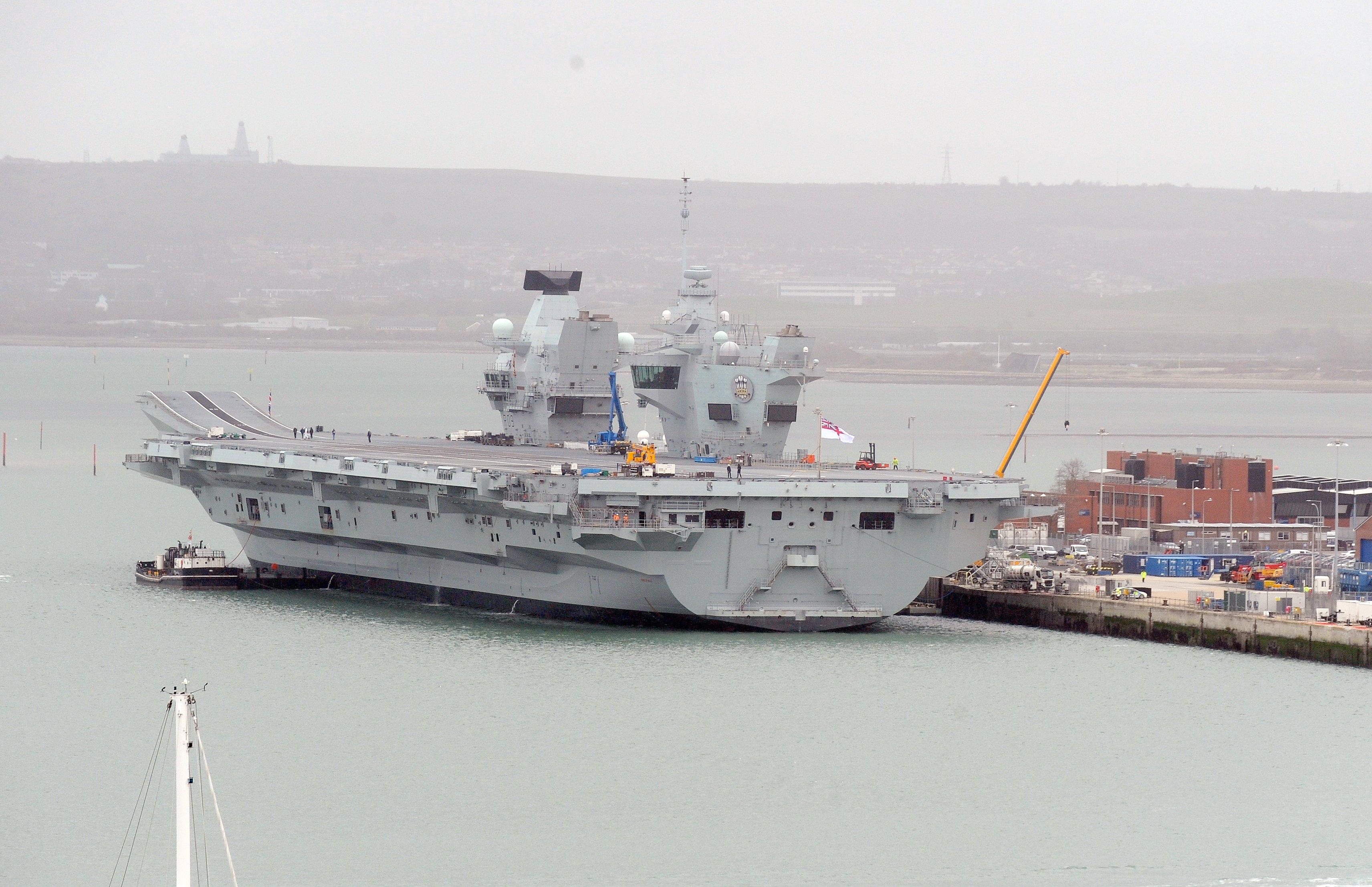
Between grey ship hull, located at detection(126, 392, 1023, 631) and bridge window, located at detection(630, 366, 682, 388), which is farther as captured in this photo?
bridge window, located at detection(630, 366, 682, 388)

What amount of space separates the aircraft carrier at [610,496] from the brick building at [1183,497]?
1346 centimetres

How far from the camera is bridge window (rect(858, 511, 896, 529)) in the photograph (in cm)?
3531

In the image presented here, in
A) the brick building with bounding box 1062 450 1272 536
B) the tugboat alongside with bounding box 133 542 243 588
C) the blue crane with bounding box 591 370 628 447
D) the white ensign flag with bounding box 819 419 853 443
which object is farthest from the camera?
the brick building with bounding box 1062 450 1272 536

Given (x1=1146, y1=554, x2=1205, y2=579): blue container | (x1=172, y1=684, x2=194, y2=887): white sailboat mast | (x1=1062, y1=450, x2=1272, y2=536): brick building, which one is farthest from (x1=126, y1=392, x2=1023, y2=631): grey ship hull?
(x1=172, y1=684, x2=194, y2=887): white sailboat mast

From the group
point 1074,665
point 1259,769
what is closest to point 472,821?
point 1259,769

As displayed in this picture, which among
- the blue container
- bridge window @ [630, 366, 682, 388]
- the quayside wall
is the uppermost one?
bridge window @ [630, 366, 682, 388]

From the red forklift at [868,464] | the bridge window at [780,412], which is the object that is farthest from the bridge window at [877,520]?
the bridge window at [780,412]

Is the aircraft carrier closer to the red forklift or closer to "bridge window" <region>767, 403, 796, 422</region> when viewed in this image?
"bridge window" <region>767, 403, 796, 422</region>

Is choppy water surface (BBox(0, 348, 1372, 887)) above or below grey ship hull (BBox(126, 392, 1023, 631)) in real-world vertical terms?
below

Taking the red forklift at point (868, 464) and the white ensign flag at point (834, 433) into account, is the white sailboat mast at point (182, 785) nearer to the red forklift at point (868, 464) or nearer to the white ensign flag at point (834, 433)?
the red forklift at point (868, 464)

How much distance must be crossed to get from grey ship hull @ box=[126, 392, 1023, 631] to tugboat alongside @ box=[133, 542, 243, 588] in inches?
151

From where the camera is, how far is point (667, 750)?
2780cm

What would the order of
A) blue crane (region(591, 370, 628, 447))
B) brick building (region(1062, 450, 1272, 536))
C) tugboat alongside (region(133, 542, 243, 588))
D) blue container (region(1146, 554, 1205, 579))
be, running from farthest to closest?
1. brick building (region(1062, 450, 1272, 536))
2. blue crane (region(591, 370, 628, 447))
3. tugboat alongside (region(133, 542, 243, 588))
4. blue container (region(1146, 554, 1205, 579))

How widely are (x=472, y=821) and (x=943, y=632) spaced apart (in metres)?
15.2
